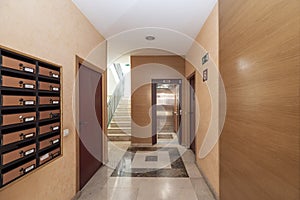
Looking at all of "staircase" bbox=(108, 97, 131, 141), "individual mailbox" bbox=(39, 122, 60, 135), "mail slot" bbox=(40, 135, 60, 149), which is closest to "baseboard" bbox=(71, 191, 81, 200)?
"mail slot" bbox=(40, 135, 60, 149)

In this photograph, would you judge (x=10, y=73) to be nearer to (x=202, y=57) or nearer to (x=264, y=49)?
(x=264, y=49)

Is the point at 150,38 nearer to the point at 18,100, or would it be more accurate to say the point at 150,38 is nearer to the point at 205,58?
the point at 205,58

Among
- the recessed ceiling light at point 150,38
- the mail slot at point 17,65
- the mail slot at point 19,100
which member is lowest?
the mail slot at point 19,100

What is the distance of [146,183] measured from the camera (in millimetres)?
2902

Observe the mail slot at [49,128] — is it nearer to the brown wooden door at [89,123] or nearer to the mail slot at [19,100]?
the mail slot at [19,100]

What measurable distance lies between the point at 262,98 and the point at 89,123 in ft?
9.05


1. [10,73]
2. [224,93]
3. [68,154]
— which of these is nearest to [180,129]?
[68,154]

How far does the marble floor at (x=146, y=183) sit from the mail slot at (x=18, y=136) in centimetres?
142

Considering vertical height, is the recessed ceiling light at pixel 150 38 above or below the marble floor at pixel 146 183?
above

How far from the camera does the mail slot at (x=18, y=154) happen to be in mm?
1249

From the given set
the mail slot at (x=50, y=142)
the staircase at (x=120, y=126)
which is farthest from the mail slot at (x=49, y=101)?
the staircase at (x=120, y=126)

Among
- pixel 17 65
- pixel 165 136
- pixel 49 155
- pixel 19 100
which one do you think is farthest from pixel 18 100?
pixel 165 136

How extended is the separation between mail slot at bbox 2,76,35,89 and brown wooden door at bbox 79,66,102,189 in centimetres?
119

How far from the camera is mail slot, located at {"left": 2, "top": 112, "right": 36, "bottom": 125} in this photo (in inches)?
49.3
